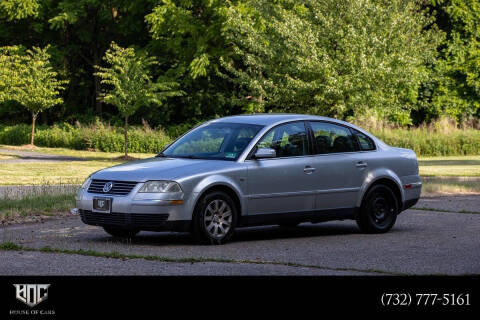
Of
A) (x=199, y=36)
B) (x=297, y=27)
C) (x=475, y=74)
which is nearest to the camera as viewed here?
(x=297, y=27)

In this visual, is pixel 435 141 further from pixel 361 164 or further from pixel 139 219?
pixel 139 219

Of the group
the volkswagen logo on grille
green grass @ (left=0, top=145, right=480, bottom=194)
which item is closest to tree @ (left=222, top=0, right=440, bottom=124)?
green grass @ (left=0, top=145, right=480, bottom=194)

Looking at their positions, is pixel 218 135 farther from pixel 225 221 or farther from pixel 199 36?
pixel 199 36

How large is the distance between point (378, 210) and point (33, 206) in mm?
5530

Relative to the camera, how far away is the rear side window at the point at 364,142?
1333cm

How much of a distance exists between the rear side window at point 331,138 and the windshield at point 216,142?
0.94 m

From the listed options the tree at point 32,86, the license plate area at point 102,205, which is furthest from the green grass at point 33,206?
the tree at point 32,86

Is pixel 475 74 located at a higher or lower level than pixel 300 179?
higher

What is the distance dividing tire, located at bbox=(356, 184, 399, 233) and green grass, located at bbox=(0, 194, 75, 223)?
4.84 metres

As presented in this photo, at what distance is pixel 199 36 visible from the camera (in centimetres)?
4666

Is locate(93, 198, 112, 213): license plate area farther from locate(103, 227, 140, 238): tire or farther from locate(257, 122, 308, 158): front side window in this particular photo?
locate(257, 122, 308, 158): front side window

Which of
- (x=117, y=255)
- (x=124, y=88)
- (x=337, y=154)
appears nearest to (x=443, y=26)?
(x=124, y=88)

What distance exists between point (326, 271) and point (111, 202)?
308 centimetres
